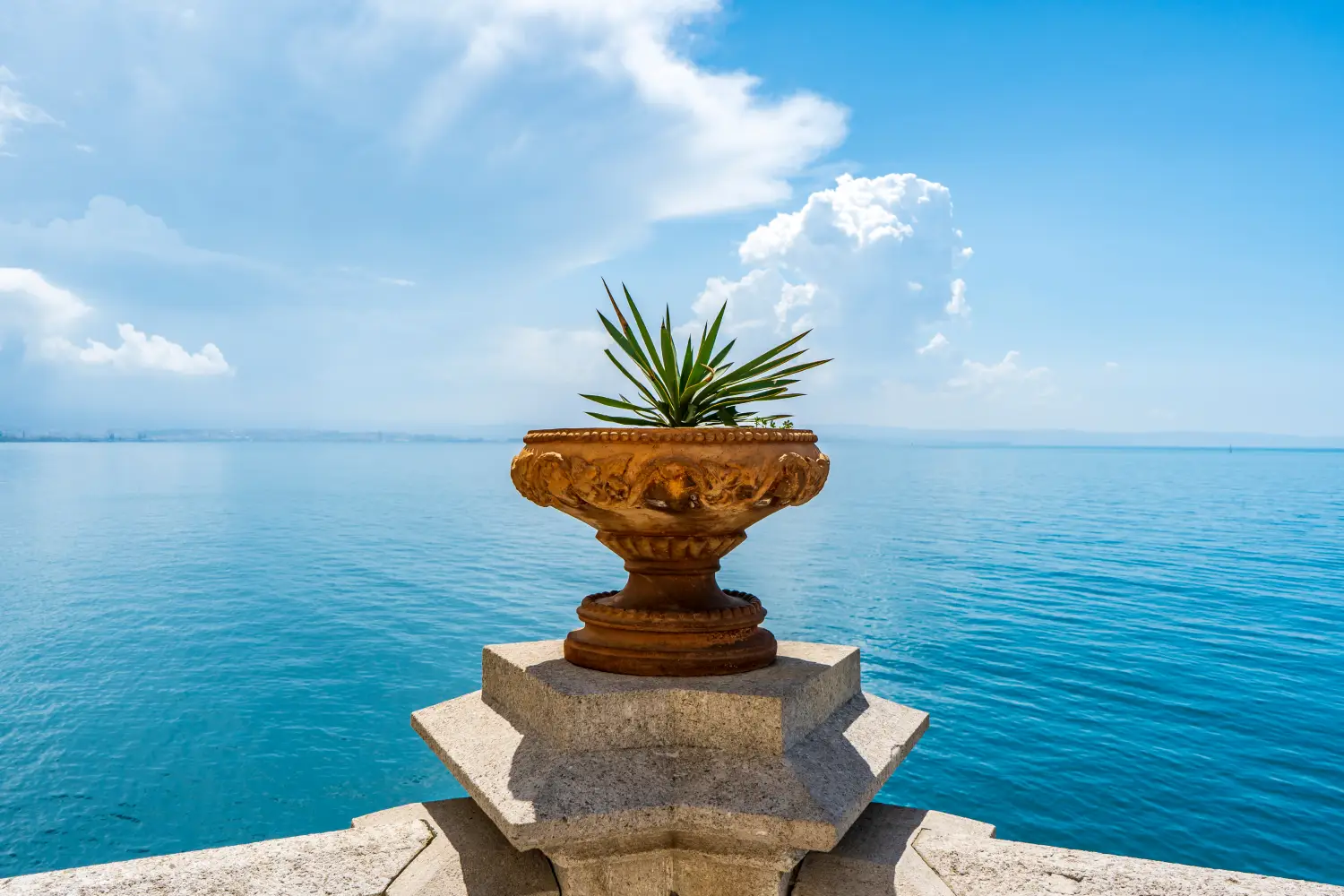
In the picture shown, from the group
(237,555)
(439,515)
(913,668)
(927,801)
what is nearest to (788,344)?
(927,801)

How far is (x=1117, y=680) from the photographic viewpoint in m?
11.8

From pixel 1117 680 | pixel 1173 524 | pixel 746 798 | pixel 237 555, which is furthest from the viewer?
pixel 1173 524

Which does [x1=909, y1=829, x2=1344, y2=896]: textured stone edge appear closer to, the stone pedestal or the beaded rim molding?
the stone pedestal

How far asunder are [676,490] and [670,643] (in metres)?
0.62

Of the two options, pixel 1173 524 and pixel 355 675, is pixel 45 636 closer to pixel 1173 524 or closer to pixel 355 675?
pixel 355 675

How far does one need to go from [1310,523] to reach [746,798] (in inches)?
1642

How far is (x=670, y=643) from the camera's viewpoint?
2.83 m

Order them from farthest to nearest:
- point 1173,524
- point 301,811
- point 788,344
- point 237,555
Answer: point 1173,524 < point 237,555 < point 301,811 < point 788,344

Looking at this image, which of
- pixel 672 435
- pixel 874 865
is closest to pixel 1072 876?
pixel 874 865

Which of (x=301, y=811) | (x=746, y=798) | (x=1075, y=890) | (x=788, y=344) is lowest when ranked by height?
(x=301, y=811)

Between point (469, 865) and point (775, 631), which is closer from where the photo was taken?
point (469, 865)

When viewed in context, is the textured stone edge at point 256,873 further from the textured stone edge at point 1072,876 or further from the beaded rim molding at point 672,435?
the beaded rim molding at point 672,435

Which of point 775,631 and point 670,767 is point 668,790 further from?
point 775,631

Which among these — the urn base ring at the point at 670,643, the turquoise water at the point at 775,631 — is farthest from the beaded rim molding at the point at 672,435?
the turquoise water at the point at 775,631
